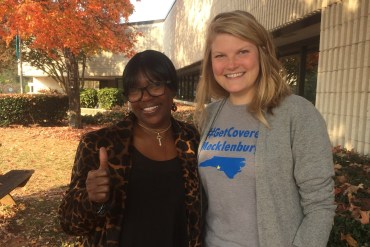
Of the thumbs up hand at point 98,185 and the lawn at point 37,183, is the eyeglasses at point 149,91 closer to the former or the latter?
the thumbs up hand at point 98,185


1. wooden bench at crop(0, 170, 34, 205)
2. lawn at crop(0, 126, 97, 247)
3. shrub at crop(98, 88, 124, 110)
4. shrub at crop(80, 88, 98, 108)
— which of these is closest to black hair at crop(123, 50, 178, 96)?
lawn at crop(0, 126, 97, 247)

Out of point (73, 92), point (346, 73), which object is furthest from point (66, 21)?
point (346, 73)

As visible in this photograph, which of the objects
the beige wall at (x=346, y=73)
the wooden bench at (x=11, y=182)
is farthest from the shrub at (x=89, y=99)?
the beige wall at (x=346, y=73)

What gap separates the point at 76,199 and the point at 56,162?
8.12 metres

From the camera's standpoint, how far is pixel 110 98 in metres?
25.2

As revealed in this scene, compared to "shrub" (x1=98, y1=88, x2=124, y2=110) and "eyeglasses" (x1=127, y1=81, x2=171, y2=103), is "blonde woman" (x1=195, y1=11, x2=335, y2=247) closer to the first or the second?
"eyeglasses" (x1=127, y1=81, x2=171, y2=103)

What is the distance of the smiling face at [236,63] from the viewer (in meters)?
2.03

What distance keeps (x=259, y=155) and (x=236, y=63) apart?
0.53 meters

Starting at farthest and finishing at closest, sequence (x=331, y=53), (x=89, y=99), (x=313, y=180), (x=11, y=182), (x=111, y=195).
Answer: (x=89, y=99) → (x=331, y=53) → (x=11, y=182) → (x=111, y=195) → (x=313, y=180)

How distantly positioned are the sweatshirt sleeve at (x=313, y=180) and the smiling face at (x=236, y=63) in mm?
429

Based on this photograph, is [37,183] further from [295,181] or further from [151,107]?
[295,181]

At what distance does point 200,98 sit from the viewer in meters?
2.48

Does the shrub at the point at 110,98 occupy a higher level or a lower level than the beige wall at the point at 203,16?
lower

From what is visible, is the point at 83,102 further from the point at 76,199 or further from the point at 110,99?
the point at 76,199
